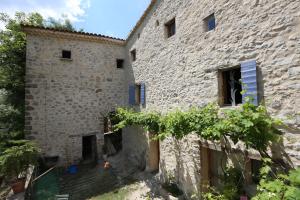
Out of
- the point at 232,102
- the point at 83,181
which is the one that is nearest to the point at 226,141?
the point at 232,102

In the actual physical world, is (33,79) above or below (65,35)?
below

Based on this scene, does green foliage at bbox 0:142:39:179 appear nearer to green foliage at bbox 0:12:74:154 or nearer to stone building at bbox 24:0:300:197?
stone building at bbox 24:0:300:197

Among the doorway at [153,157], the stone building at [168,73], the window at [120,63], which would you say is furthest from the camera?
the window at [120,63]

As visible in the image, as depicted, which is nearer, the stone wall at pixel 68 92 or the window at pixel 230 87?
the window at pixel 230 87

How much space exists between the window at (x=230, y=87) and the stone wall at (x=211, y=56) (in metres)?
0.20

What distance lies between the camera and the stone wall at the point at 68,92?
387 inches

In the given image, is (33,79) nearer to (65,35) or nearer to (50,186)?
(65,35)

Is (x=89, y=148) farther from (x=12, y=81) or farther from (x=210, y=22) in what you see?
(x=210, y=22)

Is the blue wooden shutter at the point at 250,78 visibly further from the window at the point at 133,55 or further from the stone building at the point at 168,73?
the window at the point at 133,55

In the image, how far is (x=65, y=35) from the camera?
33.8 ft

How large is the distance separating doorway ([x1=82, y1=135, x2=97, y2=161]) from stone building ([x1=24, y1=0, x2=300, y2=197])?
0.13 meters

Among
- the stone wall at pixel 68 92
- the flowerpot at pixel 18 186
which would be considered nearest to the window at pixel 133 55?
the stone wall at pixel 68 92

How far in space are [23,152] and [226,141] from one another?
23.3 ft

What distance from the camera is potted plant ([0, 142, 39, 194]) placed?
671 cm
